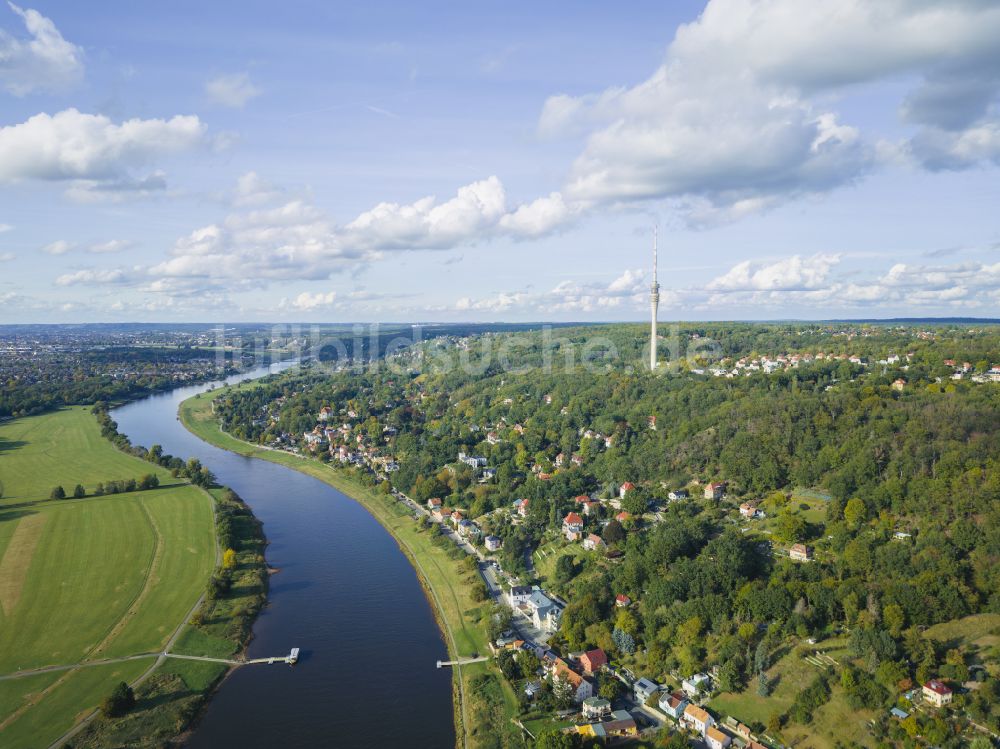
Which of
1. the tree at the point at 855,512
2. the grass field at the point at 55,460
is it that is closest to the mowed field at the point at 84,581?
the grass field at the point at 55,460

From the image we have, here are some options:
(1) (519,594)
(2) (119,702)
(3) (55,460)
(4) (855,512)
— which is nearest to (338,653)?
(2) (119,702)

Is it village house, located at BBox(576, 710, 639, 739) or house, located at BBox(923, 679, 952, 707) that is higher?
house, located at BBox(923, 679, 952, 707)

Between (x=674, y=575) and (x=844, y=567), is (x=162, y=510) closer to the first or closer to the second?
(x=674, y=575)

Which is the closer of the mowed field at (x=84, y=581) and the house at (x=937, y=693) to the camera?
the house at (x=937, y=693)

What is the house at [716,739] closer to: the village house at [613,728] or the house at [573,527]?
the village house at [613,728]

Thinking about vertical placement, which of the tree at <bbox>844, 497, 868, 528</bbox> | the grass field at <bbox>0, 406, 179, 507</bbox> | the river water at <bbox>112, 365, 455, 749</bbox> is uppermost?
the tree at <bbox>844, 497, 868, 528</bbox>

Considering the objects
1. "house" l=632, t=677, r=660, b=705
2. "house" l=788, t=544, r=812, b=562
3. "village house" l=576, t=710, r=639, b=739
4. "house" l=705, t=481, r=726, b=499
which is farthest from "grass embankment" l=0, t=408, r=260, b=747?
→ "house" l=705, t=481, r=726, b=499

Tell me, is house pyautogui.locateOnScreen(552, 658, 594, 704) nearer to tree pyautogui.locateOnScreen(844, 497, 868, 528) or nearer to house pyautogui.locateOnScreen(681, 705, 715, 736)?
house pyautogui.locateOnScreen(681, 705, 715, 736)

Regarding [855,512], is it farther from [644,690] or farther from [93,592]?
[93,592]
